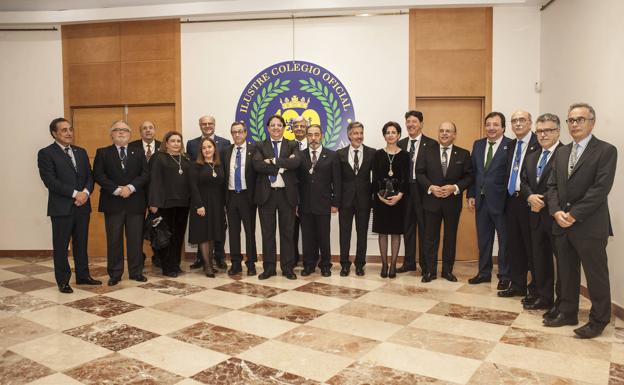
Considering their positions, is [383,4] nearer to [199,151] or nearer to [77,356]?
[199,151]

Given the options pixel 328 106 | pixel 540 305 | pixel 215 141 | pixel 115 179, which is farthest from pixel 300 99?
pixel 540 305

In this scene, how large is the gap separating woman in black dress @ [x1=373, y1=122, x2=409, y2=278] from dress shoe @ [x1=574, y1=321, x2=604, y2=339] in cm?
206

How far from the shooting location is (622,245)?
4.21 meters

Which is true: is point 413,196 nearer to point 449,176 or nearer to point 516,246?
point 449,176

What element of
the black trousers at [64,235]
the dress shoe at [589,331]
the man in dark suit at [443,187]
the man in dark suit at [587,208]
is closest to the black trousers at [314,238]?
the man in dark suit at [443,187]

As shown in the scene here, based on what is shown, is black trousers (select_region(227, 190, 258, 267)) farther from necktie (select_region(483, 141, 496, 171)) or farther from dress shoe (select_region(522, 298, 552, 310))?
dress shoe (select_region(522, 298, 552, 310))

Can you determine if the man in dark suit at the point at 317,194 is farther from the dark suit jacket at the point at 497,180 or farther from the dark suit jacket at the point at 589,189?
the dark suit jacket at the point at 589,189

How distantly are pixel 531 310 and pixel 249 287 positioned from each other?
107 inches

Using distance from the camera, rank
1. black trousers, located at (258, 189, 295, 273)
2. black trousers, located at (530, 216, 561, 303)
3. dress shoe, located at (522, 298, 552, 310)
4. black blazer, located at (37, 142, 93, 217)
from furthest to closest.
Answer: black trousers, located at (258, 189, 295, 273), black blazer, located at (37, 142, 93, 217), dress shoe, located at (522, 298, 552, 310), black trousers, located at (530, 216, 561, 303)

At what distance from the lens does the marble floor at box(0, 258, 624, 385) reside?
9.51 ft

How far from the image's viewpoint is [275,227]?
17.7 feet

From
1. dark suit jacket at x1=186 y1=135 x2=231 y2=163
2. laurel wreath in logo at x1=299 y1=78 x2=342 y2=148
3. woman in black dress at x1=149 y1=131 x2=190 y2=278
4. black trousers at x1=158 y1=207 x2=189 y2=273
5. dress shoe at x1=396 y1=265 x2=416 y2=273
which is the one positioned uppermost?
laurel wreath in logo at x1=299 y1=78 x2=342 y2=148

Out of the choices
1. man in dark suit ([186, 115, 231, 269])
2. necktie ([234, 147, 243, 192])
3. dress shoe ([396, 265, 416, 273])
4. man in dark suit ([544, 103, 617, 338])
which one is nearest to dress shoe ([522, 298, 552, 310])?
man in dark suit ([544, 103, 617, 338])

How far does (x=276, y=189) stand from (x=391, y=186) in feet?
4.13
